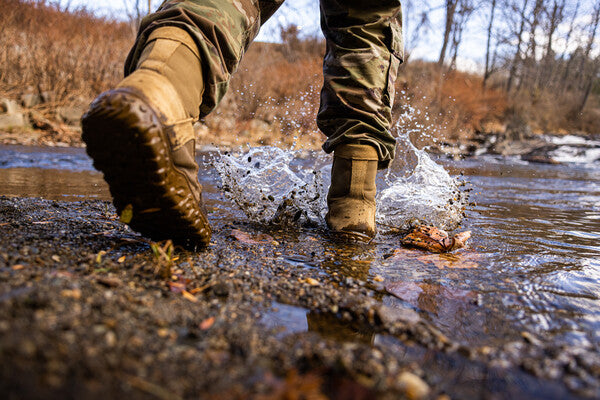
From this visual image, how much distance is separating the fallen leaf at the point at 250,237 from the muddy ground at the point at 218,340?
1.22 feet

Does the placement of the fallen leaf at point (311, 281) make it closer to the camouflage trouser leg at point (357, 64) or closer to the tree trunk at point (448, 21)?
the camouflage trouser leg at point (357, 64)

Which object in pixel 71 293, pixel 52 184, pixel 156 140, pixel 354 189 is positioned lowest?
pixel 52 184

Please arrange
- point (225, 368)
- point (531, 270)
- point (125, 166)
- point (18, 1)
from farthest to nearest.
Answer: point (18, 1) → point (531, 270) → point (125, 166) → point (225, 368)

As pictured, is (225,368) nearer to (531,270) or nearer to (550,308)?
(550,308)

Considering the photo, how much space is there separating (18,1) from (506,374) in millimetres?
13819

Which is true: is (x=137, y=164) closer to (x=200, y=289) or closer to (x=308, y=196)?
(x=200, y=289)

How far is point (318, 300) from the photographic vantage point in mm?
975

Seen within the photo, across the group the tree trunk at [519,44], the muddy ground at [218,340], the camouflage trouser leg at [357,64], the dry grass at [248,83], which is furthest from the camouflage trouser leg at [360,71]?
the tree trunk at [519,44]

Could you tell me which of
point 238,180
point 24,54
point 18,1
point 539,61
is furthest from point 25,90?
point 539,61

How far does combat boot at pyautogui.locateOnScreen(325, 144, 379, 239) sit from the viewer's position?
1703 millimetres

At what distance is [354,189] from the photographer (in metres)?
1.71

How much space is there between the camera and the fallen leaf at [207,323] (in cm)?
72

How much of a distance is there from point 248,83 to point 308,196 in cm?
1205

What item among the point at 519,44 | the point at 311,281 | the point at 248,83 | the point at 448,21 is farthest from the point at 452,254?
the point at 519,44
